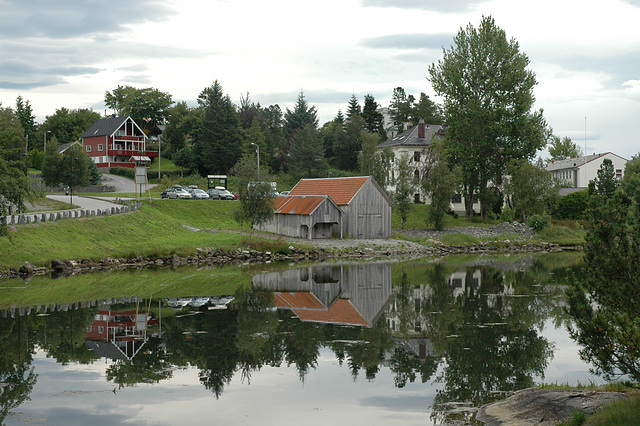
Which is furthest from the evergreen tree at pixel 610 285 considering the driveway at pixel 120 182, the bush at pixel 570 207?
the driveway at pixel 120 182

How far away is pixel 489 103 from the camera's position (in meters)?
68.2

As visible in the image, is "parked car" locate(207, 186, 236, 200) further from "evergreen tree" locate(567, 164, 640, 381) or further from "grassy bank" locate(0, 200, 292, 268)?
"evergreen tree" locate(567, 164, 640, 381)

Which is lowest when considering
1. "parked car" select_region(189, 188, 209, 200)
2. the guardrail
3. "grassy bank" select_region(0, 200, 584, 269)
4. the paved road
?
"grassy bank" select_region(0, 200, 584, 269)

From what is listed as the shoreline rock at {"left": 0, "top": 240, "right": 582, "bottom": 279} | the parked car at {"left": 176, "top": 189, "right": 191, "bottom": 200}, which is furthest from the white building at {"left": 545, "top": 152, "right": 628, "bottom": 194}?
the parked car at {"left": 176, "top": 189, "right": 191, "bottom": 200}

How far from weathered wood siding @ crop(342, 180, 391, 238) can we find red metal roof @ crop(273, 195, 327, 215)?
2658mm

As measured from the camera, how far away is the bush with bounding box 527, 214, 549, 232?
62188mm

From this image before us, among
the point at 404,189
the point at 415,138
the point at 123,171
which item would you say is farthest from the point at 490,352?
the point at 123,171

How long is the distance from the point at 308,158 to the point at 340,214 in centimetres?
3511

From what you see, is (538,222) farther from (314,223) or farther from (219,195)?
(219,195)

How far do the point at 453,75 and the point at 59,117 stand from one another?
232 ft

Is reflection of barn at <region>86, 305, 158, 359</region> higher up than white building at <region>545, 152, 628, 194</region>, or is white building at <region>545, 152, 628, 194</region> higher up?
white building at <region>545, 152, 628, 194</region>

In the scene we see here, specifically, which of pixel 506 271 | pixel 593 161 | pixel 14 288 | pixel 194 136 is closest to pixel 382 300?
pixel 506 271

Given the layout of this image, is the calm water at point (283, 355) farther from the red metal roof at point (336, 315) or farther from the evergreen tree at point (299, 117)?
the evergreen tree at point (299, 117)

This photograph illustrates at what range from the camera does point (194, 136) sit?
3878 inches
